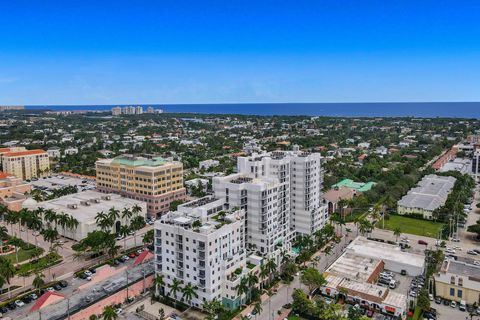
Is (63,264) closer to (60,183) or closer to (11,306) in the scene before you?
(11,306)

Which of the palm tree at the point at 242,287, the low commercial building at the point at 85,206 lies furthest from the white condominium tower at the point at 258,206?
the low commercial building at the point at 85,206

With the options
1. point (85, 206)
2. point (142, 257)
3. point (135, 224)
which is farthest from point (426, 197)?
point (85, 206)

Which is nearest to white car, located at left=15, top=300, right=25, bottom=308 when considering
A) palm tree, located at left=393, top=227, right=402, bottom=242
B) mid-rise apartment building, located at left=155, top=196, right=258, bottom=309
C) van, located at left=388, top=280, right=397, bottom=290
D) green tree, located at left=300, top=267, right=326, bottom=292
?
mid-rise apartment building, located at left=155, top=196, right=258, bottom=309

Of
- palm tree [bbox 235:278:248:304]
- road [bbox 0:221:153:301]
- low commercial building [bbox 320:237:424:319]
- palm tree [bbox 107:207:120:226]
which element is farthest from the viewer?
palm tree [bbox 107:207:120:226]

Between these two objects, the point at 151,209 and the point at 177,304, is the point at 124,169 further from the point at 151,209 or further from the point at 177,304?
the point at 177,304

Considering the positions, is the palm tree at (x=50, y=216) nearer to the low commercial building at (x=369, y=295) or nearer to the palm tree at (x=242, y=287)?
the palm tree at (x=242, y=287)

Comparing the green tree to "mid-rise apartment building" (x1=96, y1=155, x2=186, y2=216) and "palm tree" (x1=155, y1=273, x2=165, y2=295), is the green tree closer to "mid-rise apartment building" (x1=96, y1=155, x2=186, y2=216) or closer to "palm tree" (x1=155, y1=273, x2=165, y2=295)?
"palm tree" (x1=155, y1=273, x2=165, y2=295)

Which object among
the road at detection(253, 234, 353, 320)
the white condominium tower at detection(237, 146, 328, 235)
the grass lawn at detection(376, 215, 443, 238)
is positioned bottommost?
the road at detection(253, 234, 353, 320)

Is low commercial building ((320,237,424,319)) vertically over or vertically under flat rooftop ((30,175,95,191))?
under
